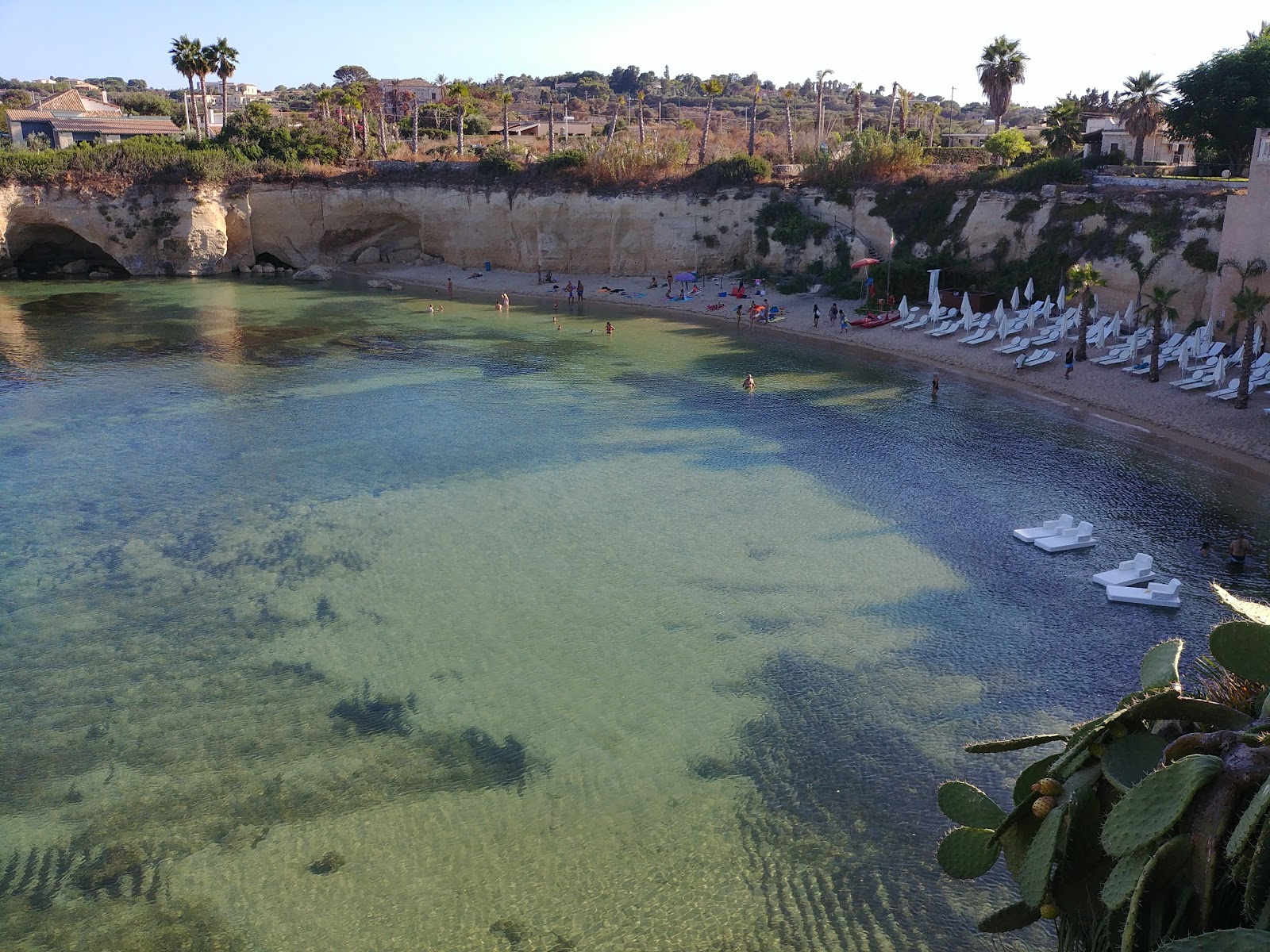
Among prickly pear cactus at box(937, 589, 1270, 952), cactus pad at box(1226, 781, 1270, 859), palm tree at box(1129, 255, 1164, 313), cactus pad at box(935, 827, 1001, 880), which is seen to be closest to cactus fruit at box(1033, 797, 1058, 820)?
prickly pear cactus at box(937, 589, 1270, 952)

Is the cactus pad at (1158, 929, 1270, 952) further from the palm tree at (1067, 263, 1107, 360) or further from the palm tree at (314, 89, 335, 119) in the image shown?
the palm tree at (314, 89, 335, 119)

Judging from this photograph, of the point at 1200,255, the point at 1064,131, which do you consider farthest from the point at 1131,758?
the point at 1064,131

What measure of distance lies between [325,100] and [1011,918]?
80863mm

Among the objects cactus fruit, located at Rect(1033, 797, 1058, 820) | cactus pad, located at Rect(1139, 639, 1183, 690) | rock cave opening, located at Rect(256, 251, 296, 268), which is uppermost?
rock cave opening, located at Rect(256, 251, 296, 268)

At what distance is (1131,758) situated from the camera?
20.5 ft

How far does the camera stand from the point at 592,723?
49.8 ft

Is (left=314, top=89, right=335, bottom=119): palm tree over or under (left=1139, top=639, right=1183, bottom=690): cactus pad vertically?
over

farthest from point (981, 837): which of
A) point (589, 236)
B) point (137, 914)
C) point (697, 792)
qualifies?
point (589, 236)

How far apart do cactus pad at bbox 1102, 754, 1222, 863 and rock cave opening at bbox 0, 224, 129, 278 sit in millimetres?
69847

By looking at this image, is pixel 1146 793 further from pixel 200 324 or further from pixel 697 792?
pixel 200 324

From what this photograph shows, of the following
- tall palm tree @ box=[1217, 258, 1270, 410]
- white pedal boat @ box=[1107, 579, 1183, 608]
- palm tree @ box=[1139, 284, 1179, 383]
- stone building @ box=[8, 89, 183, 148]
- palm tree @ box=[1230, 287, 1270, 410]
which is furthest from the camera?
stone building @ box=[8, 89, 183, 148]

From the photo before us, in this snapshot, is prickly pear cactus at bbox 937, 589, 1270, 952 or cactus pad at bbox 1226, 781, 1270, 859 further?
prickly pear cactus at bbox 937, 589, 1270, 952

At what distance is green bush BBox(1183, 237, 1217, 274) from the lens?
118 feet

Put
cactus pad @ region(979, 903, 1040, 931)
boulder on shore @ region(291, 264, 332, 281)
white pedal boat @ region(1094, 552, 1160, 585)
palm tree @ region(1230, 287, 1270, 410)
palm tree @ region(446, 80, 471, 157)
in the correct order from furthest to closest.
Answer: palm tree @ region(446, 80, 471, 157), boulder on shore @ region(291, 264, 332, 281), palm tree @ region(1230, 287, 1270, 410), white pedal boat @ region(1094, 552, 1160, 585), cactus pad @ region(979, 903, 1040, 931)
